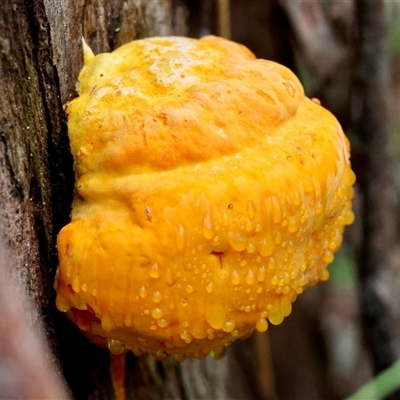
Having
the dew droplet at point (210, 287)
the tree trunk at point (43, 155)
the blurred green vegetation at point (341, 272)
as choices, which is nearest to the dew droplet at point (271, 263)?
the dew droplet at point (210, 287)

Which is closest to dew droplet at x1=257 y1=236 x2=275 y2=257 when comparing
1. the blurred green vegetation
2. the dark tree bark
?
the dark tree bark

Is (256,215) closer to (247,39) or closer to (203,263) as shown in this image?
(203,263)

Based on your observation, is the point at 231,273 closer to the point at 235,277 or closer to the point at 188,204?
the point at 235,277

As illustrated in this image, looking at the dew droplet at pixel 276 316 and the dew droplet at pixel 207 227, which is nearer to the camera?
the dew droplet at pixel 207 227

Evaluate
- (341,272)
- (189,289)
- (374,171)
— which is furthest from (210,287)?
(341,272)

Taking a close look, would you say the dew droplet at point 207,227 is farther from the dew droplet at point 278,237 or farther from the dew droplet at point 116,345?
the dew droplet at point 116,345

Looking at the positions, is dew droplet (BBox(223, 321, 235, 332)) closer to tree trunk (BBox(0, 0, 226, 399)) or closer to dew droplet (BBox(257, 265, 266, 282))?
dew droplet (BBox(257, 265, 266, 282))
